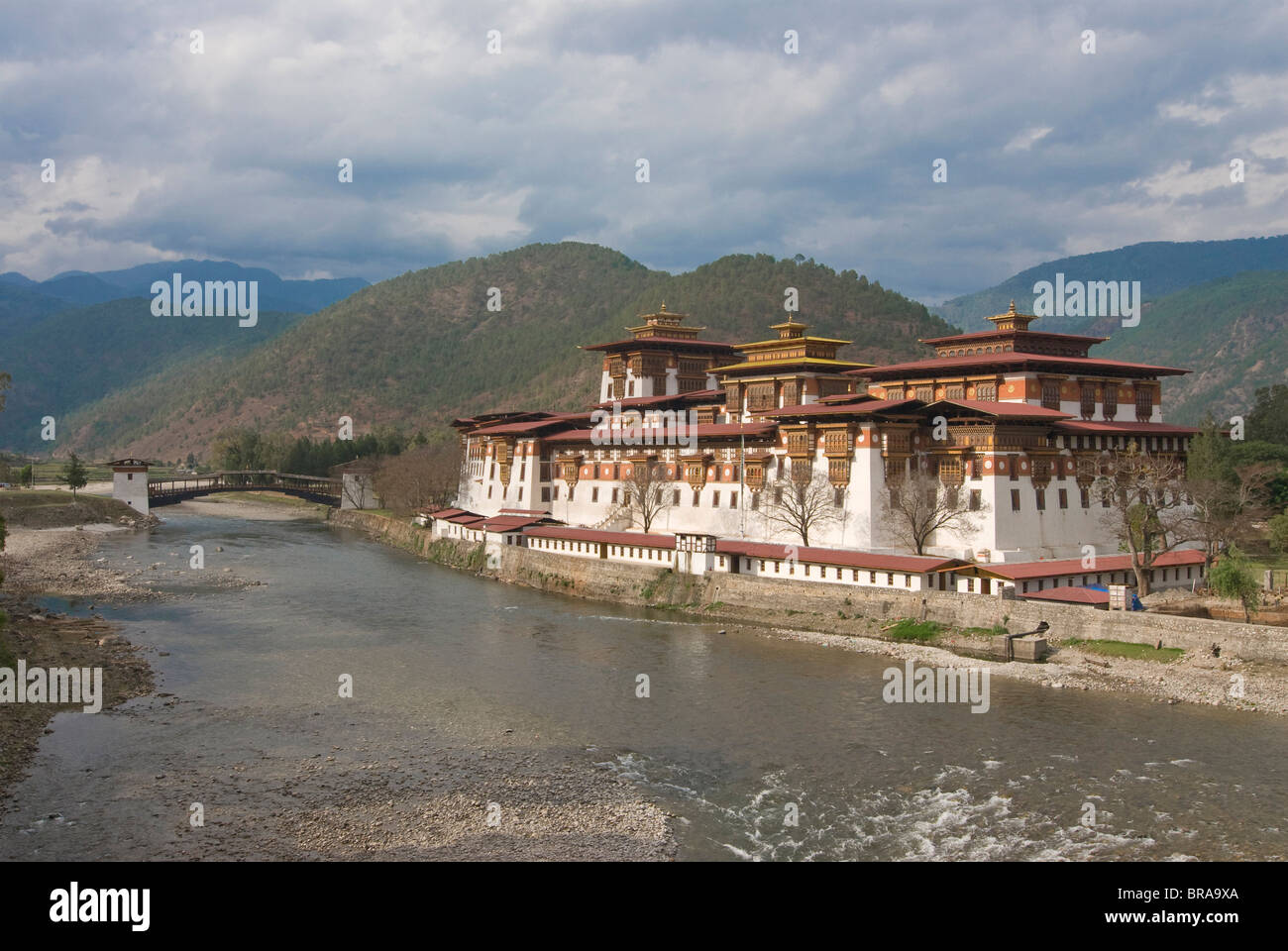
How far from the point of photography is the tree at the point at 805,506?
6087 centimetres

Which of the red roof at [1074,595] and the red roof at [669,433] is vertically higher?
the red roof at [669,433]

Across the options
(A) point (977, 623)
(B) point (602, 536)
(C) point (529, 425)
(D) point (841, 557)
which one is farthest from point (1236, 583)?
(C) point (529, 425)

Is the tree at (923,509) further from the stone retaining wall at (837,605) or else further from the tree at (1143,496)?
the tree at (1143,496)

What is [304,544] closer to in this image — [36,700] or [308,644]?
[308,644]

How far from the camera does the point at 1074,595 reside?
48625 millimetres

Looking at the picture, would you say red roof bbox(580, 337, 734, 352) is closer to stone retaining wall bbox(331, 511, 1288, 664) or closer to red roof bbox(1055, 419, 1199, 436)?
stone retaining wall bbox(331, 511, 1288, 664)

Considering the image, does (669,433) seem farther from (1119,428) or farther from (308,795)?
(308,795)

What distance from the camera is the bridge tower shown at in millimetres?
116125

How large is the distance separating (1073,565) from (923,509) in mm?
8117

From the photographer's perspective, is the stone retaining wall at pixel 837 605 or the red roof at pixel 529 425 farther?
the red roof at pixel 529 425

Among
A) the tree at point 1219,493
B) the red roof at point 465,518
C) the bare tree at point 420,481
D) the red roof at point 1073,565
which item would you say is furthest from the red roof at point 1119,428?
the bare tree at point 420,481

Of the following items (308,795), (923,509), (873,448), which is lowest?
(308,795)

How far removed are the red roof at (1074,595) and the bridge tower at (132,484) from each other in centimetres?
9834
